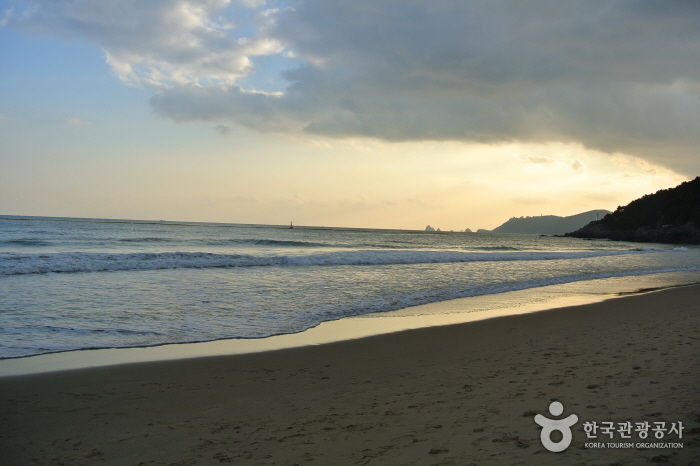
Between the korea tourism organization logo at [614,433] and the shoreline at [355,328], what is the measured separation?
14.7ft

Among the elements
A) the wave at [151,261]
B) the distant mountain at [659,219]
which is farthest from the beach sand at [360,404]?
the distant mountain at [659,219]

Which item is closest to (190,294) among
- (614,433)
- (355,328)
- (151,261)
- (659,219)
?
(355,328)

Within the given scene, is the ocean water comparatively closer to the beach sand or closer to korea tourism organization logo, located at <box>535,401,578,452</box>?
the beach sand

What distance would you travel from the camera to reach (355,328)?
897 cm

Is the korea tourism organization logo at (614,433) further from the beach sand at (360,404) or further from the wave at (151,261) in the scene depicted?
the wave at (151,261)

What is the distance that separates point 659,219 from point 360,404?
120m

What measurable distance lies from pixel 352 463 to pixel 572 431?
2.07m

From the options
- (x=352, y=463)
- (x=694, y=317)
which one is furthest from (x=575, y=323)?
(x=352, y=463)

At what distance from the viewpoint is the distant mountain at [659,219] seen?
88544 mm

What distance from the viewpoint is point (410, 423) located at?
13.2 feet

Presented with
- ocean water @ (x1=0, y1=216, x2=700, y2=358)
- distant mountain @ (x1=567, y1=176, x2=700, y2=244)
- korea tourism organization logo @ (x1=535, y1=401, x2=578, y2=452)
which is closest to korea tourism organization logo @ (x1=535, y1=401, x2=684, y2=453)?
korea tourism organization logo @ (x1=535, y1=401, x2=578, y2=452)

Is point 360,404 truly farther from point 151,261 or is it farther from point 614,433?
point 151,261

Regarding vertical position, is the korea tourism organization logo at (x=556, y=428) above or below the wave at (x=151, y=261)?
above

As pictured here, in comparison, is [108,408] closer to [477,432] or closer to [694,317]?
[477,432]
